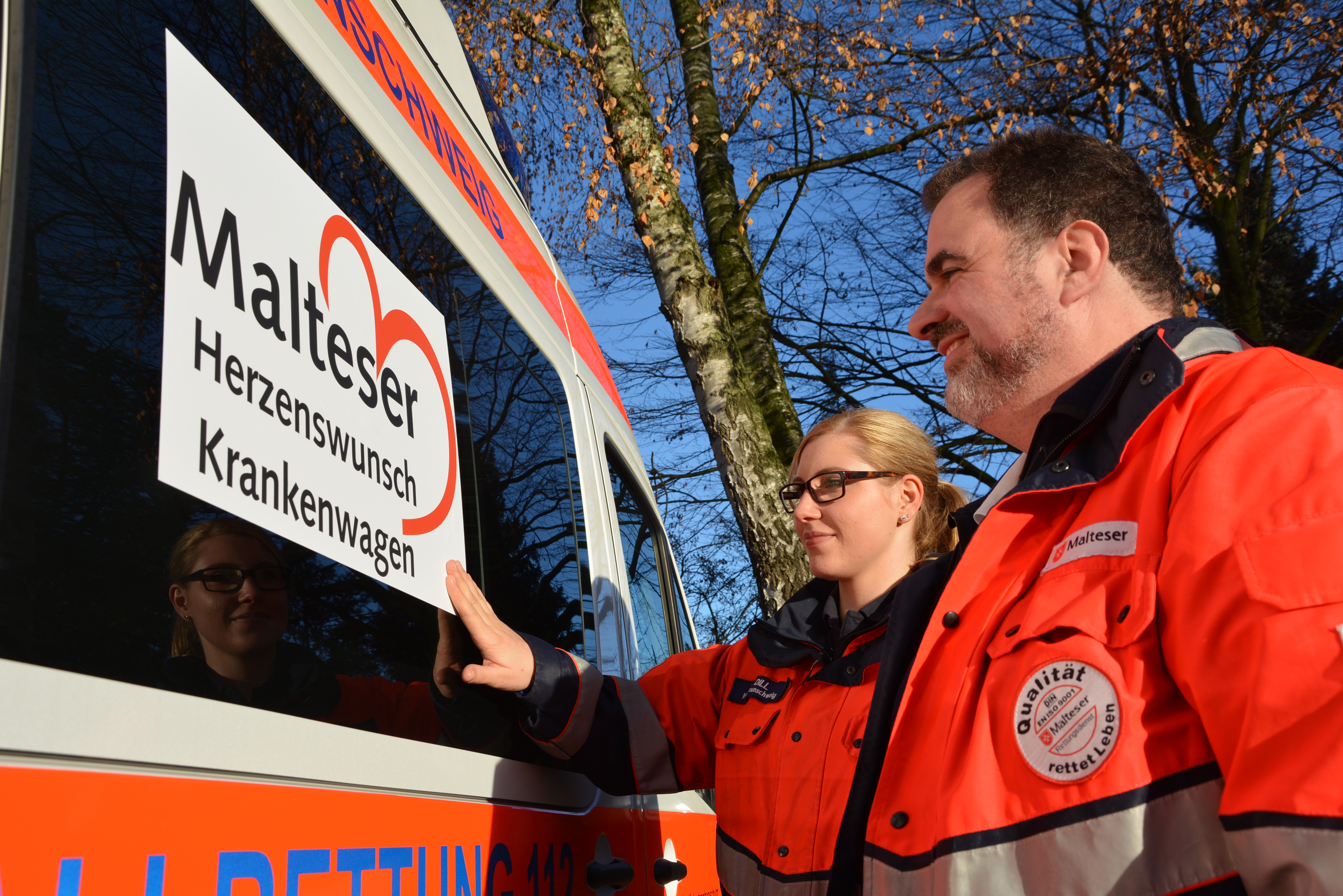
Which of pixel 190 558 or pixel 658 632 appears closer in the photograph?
pixel 190 558

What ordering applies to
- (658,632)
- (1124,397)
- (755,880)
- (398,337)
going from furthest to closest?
(658,632), (755,880), (398,337), (1124,397)

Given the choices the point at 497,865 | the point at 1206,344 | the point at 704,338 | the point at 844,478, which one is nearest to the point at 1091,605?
the point at 1206,344

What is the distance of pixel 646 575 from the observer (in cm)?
312

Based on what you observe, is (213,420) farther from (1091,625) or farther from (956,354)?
(956,354)

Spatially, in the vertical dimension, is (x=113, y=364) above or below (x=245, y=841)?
above

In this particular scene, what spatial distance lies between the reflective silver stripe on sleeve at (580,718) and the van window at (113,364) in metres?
0.45

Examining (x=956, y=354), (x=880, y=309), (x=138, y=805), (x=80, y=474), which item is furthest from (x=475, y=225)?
(x=880, y=309)

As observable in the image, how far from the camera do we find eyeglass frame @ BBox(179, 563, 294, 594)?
2.98ft

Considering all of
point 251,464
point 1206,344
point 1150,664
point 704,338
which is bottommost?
point 1150,664

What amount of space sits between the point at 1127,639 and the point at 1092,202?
32.2 inches

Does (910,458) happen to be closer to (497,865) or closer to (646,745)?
(646,745)

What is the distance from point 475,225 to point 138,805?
1.28 meters

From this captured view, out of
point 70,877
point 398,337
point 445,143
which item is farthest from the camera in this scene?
point 445,143

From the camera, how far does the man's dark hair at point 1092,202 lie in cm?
151
